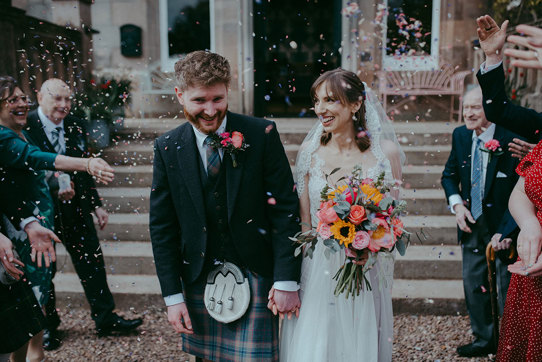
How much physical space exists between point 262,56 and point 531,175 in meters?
6.88

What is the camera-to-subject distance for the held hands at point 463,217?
3.43m

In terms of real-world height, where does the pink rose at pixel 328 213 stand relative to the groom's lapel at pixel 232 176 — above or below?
below

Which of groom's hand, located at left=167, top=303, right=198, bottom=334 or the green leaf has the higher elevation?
Result: the green leaf

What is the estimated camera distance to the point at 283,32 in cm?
964

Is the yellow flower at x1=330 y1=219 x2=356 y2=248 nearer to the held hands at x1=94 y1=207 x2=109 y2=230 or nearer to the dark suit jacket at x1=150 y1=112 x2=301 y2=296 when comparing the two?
the dark suit jacket at x1=150 y1=112 x2=301 y2=296

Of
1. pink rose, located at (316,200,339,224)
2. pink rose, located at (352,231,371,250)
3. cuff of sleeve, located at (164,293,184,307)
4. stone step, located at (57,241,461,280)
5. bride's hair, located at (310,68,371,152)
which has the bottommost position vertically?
stone step, located at (57,241,461,280)

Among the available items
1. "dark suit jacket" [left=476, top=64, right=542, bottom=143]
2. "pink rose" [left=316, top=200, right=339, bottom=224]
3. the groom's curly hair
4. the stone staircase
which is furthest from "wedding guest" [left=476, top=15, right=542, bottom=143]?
the stone staircase

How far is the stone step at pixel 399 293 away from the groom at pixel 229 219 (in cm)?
231

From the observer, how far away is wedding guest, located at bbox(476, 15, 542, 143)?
218 centimetres

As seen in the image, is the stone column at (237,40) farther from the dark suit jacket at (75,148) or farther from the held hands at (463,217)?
the held hands at (463,217)

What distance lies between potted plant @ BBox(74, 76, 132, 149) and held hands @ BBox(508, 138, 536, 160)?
550 cm

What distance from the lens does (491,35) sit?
86.5 inches

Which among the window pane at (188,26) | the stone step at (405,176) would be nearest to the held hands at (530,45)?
the stone step at (405,176)

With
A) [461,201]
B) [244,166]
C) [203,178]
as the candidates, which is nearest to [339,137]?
[244,166]
